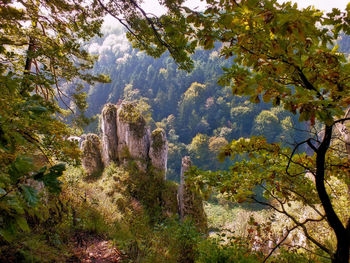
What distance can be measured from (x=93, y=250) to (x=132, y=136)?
6621 millimetres

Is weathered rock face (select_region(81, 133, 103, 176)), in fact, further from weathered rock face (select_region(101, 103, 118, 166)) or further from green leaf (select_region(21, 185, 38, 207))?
green leaf (select_region(21, 185, 38, 207))

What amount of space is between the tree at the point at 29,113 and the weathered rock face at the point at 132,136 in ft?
15.5

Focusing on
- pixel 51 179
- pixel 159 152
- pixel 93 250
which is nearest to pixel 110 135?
pixel 159 152

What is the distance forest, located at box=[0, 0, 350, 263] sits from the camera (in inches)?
49.4

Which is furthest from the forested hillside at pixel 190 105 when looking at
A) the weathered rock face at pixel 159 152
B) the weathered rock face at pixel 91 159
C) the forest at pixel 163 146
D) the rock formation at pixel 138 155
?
the forest at pixel 163 146

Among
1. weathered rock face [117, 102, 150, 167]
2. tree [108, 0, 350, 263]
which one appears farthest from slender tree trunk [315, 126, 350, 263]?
weathered rock face [117, 102, 150, 167]

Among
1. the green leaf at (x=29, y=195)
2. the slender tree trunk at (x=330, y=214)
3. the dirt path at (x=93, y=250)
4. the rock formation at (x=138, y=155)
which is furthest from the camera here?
the rock formation at (x=138, y=155)

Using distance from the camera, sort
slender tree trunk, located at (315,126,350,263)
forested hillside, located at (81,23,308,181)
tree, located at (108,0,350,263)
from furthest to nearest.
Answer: forested hillside, located at (81,23,308,181) → slender tree trunk, located at (315,126,350,263) → tree, located at (108,0,350,263)

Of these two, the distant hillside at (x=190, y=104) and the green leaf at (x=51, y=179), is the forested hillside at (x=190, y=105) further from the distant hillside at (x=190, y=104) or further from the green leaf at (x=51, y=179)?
the green leaf at (x=51, y=179)

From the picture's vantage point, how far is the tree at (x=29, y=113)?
80 cm

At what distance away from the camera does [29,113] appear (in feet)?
5.04

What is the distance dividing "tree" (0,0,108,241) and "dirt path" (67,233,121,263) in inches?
41.5

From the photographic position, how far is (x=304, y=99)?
1.09 meters

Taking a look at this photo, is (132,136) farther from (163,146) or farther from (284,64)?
(284,64)
